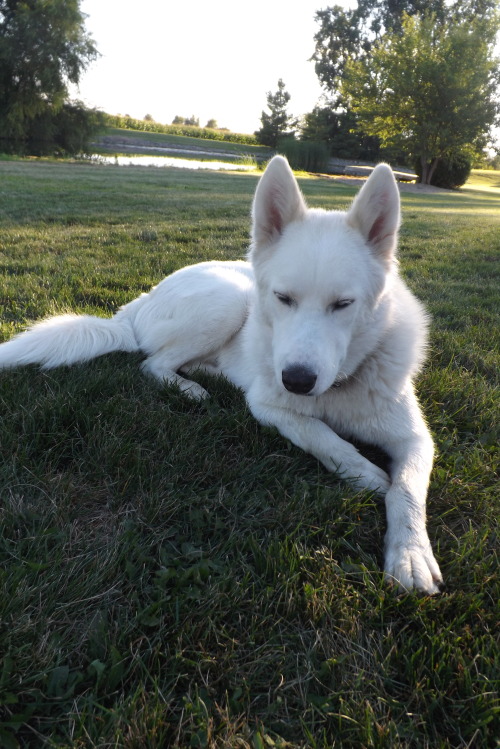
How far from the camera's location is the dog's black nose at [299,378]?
187cm

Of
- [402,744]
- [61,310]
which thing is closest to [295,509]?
[402,744]

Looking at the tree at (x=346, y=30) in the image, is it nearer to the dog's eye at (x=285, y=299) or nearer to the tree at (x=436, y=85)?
the tree at (x=436, y=85)

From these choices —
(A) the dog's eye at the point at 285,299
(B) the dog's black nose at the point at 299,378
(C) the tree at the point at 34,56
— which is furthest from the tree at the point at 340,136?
(B) the dog's black nose at the point at 299,378

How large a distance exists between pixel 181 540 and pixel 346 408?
1.03 meters

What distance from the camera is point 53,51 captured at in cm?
2816

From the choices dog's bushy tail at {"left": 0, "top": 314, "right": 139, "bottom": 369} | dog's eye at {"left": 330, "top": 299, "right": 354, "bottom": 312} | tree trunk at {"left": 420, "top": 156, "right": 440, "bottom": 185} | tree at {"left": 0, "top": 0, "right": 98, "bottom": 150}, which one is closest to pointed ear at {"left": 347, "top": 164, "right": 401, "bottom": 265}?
dog's eye at {"left": 330, "top": 299, "right": 354, "bottom": 312}

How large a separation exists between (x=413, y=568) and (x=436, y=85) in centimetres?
3437

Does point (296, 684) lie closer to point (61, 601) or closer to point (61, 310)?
point (61, 601)

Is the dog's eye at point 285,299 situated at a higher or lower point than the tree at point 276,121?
lower

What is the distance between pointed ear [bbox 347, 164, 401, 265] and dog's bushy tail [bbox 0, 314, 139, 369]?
165cm

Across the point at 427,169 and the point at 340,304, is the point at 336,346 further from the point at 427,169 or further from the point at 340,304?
the point at 427,169

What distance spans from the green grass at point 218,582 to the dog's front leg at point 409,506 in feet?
0.20

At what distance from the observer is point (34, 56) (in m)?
28.2

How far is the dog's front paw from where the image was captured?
146cm
